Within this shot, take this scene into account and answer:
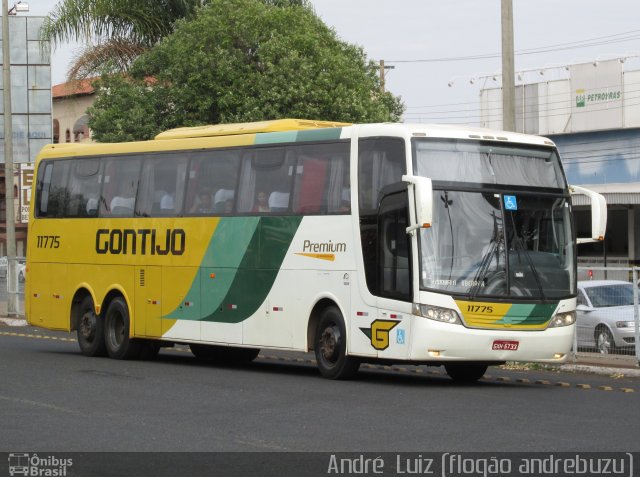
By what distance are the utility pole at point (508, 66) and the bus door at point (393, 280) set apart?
250 inches

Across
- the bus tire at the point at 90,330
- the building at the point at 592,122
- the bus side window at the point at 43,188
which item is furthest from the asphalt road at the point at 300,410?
the building at the point at 592,122

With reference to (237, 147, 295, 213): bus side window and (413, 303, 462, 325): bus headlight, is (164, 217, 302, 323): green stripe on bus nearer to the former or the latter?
(237, 147, 295, 213): bus side window

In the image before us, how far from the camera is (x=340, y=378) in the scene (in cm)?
1781

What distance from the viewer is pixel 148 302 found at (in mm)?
21828

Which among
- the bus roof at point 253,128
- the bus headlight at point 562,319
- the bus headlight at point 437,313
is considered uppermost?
the bus roof at point 253,128

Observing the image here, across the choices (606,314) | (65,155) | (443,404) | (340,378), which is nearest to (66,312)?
(65,155)

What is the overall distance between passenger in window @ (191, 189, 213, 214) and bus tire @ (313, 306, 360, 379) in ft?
10.1

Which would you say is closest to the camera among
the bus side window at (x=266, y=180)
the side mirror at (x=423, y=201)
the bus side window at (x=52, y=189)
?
the side mirror at (x=423, y=201)

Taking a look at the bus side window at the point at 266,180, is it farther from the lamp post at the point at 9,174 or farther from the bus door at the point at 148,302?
the lamp post at the point at 9,174

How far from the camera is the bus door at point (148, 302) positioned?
851 inches

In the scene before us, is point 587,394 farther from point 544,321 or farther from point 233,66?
point 233,66

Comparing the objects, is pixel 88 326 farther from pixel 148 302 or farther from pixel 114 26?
pixel 114 26

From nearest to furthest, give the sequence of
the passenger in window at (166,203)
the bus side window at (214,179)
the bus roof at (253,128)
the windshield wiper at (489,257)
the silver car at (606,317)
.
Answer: the windshield wiper at (489,257)
the bus roof at (253,128)
the bus side window at (214,179)
the passenger in window at (166,203)
the silver car at (606,317)
